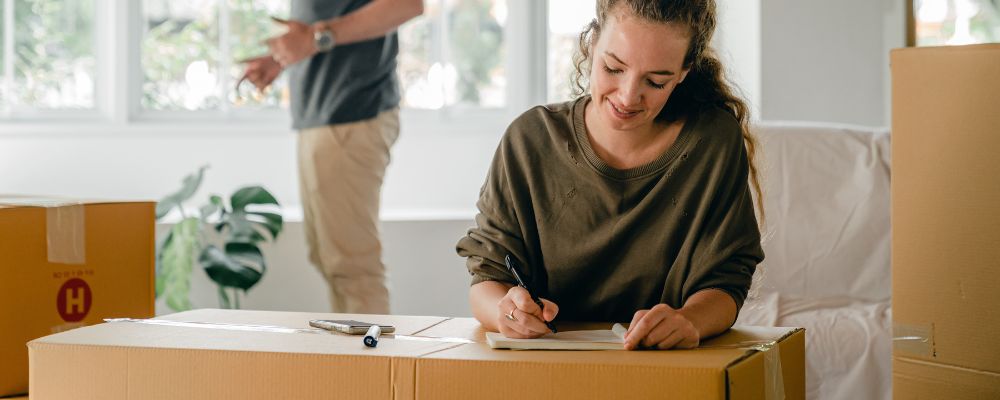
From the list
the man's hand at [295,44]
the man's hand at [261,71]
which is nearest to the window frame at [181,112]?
the man's hand at [261,71]

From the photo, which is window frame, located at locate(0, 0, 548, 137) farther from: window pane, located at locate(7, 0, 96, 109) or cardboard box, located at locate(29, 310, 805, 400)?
cardboard box, located at locate(29, 310, 805, 400)

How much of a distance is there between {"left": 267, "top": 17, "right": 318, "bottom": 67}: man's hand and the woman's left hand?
1.43m

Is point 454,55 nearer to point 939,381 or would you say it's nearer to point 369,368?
point 939,381

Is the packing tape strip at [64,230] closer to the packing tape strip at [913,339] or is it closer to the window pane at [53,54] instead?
the packing tape strip at [913,339]

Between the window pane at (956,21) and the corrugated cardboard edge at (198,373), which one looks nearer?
the corrugated cardboard edge at (198,373)

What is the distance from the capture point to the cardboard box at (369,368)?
93 centimetres

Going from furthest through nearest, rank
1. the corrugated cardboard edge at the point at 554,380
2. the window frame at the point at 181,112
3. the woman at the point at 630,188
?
the window frame at the point at 181,112 < the woman at the point at 630,188 < the corrugated cardboard edge at the point at 554,380

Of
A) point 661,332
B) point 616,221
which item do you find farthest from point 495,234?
point 661,332

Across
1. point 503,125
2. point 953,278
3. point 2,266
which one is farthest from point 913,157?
point 503,125

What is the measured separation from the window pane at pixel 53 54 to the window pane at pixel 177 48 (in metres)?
0.17

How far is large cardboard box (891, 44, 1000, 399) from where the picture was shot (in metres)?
1.18

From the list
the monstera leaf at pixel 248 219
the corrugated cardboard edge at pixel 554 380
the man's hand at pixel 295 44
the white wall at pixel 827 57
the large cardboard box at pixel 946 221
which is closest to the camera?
the corrugated cardboard edge at pixel 554 380

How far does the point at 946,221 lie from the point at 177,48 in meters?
2.69

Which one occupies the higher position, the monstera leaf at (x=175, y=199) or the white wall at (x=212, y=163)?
the white wall at (x=212, y=163)
